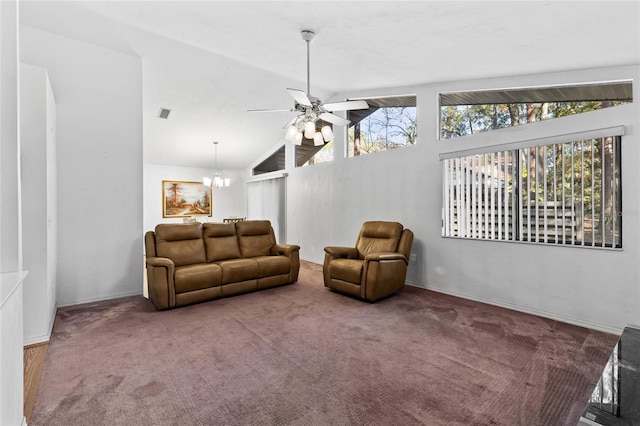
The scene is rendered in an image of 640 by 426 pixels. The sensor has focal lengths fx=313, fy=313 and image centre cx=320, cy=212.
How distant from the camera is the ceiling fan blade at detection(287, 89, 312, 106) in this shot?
3.00 metres

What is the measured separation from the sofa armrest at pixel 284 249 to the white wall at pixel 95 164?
1902mm

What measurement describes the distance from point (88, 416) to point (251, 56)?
4.12m

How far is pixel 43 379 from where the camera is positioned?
86.0 inches

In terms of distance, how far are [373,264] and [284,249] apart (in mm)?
1593

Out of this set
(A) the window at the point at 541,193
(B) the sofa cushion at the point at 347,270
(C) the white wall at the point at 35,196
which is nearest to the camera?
(C) the white wall at the point at 35,196

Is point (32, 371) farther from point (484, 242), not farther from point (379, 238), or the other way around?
point (484, 242)

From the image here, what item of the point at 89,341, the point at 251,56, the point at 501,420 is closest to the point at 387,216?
the point at 251,56

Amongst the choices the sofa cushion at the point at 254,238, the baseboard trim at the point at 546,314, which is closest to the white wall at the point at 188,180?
the sofa cushion at the point at 254,238

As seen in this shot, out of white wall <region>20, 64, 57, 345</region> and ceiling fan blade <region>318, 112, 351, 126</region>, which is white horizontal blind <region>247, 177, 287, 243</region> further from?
white wall <region>20, 64, 57, 345</region>

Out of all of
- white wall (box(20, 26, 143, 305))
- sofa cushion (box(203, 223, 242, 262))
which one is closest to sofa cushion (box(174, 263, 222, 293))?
sofa cushion (box(203, 223, 242, 262))

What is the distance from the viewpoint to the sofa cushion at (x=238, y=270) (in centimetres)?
408

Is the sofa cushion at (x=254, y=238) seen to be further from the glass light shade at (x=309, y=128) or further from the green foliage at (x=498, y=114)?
the green foliage at (x=498, y=114)

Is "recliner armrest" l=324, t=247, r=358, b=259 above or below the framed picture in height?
below

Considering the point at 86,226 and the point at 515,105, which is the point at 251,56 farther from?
the point at 515,105
